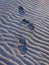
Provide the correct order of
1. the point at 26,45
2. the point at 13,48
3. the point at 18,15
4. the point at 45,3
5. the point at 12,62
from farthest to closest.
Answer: the point at 45,3 < the point at 18,15 < the point at 26,45 < the point at 13,48 < the point at 12,62

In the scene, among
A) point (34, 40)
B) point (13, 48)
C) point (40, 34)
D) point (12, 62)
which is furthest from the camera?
point (40, 34)

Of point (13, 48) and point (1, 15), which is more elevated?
point (1, 15)

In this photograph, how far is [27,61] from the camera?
3.18 metres

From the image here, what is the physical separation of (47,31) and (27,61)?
132 centimetres

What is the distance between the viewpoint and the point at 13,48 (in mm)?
3334

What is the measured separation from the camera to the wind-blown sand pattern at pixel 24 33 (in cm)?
321

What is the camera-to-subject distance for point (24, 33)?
12.8 ft

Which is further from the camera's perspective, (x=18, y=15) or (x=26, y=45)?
(x=18, y=15)

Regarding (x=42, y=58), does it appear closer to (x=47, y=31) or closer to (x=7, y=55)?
(x=7, y=55)

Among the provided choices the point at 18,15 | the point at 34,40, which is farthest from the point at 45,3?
the point at 34,40

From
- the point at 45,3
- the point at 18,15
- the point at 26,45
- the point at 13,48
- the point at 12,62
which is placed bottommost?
the point at 12,62

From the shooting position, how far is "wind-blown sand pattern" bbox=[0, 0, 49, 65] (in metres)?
3.21

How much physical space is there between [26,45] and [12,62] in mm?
645

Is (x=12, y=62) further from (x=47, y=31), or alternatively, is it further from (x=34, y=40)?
(x=47, y=31)
